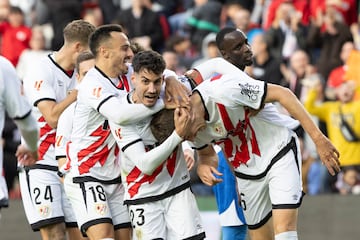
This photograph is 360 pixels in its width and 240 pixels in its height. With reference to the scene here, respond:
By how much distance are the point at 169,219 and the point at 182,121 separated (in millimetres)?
941

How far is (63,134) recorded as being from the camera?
1052 centimetres

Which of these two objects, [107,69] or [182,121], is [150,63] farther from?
[107,69]

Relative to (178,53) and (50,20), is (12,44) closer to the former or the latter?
(50,20)

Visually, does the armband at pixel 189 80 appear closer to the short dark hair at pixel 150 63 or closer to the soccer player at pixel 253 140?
the soccer player at pixel 253 140

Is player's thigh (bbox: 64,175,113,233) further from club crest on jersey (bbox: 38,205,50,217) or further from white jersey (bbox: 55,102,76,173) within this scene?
club crest on jersey (bbox: 38,205,50,217)

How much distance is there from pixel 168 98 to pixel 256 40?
7.87m

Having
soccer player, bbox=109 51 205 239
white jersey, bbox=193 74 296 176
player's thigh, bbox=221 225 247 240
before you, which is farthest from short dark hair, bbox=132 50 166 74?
player's thigh, bbox=221 225 247 240

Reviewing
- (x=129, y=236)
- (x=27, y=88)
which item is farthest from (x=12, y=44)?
(x=129, y=236)

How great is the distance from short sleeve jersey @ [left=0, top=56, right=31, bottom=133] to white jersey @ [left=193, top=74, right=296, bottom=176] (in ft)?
4.88

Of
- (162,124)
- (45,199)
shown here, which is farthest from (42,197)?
(162,124)

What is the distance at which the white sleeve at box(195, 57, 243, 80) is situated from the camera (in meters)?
9.98

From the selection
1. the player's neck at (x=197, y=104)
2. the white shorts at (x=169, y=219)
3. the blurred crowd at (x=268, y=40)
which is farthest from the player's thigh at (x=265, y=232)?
the blurred crowd at (x=268, y=40)

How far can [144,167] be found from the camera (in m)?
9.41

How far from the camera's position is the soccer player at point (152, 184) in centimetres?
942
